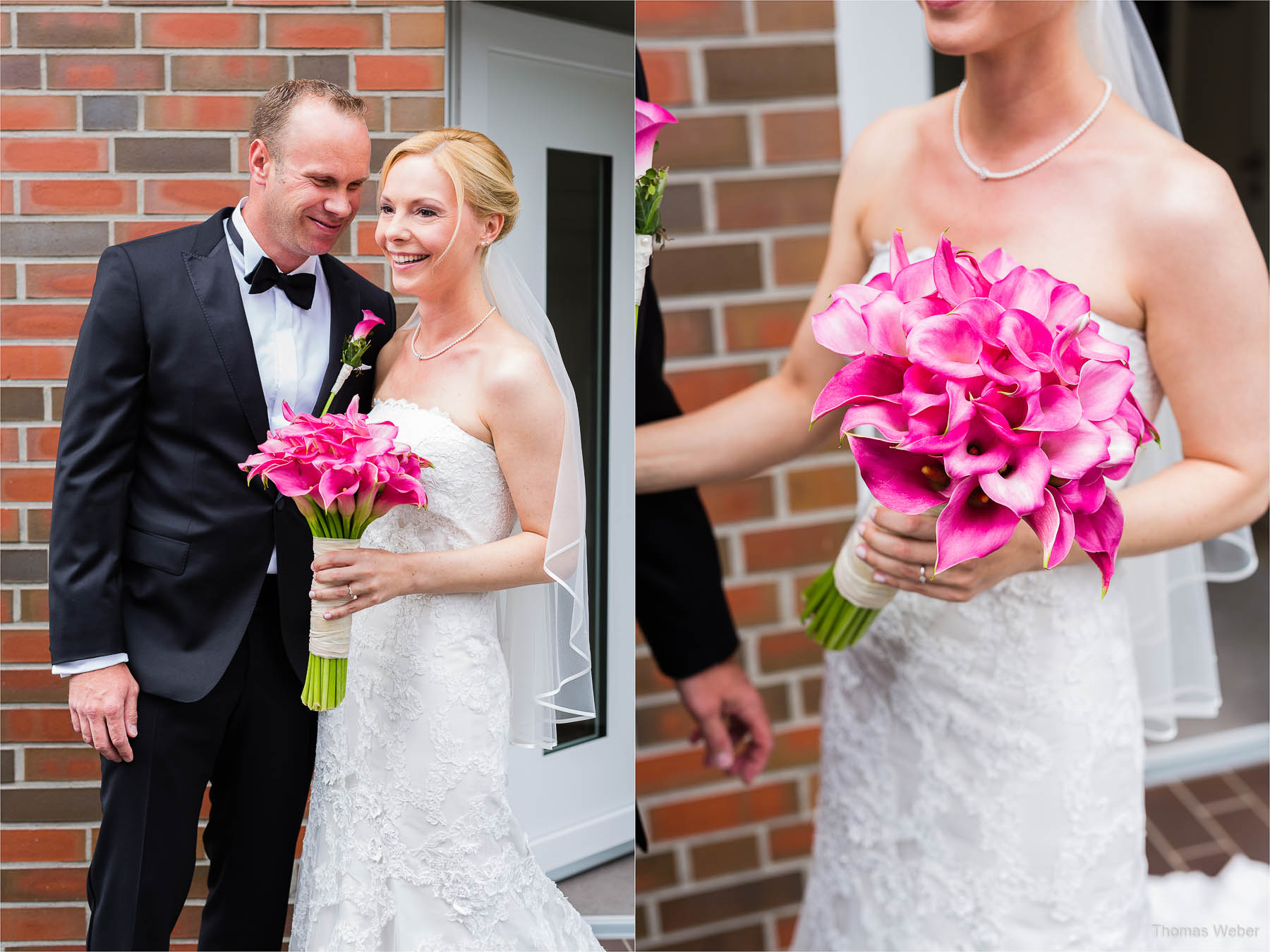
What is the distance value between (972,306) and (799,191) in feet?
3.25

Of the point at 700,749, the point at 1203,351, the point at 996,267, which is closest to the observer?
the point at 996,267

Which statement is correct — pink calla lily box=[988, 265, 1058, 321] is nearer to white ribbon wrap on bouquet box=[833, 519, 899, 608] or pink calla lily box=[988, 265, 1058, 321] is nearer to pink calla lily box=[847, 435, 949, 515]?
pink calla lily box=[847, 435, 949, 515]

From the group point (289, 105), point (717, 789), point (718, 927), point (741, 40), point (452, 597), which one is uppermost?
point (741, 40)

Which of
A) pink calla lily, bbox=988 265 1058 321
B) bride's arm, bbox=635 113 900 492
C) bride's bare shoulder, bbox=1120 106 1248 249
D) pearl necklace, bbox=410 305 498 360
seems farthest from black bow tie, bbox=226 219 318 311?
bride's bare shoulder, bbox=1120 106 1248 249

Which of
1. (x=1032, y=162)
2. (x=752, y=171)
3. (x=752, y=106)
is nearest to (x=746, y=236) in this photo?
(x=752, y=171)

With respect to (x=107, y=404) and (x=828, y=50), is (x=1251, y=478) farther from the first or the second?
(x=107, y=404)

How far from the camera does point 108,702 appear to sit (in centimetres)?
101

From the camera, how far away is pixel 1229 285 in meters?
1.09

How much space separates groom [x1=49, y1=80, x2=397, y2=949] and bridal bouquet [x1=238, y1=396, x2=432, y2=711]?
34mm

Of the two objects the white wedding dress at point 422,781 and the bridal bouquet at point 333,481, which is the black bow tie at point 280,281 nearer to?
the bridal bouquet at point 333,481

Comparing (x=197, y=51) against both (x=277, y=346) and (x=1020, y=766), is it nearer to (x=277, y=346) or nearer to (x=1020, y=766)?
(x=277, y=346)

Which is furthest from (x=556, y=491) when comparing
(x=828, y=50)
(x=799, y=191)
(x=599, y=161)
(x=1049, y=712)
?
(x=828, y=50)

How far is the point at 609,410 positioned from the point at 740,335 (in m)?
0.65

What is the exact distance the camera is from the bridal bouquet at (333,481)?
931mm
